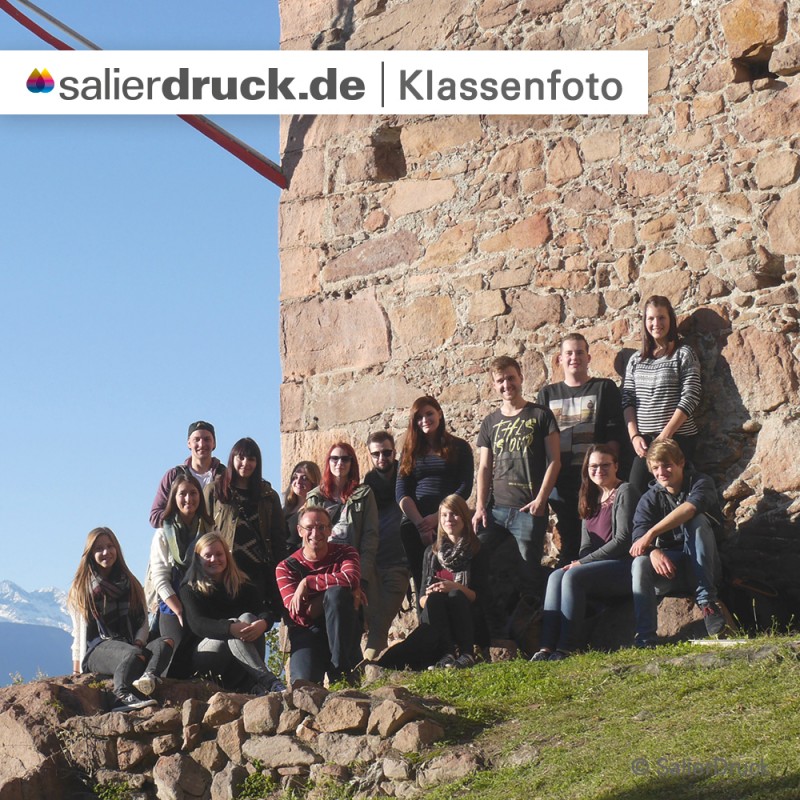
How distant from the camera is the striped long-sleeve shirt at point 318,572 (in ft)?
22.0

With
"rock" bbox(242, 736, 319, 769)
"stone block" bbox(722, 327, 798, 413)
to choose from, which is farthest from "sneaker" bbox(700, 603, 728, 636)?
"rock" bbox(242, 736, 319, 769)

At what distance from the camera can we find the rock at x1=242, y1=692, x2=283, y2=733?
18.8 feet

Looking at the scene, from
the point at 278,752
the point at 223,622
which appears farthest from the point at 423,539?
the point at 278,752

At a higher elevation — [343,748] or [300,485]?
[300,485]

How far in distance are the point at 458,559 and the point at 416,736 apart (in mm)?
1686

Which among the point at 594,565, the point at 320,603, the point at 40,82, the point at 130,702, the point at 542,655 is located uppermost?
the point at 40,82

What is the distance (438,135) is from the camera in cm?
912

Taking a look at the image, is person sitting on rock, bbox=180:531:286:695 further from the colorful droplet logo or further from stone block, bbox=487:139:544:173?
the colorful droplet logo

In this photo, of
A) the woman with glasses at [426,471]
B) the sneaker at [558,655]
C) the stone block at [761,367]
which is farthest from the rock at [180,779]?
the stone block at [761,367]

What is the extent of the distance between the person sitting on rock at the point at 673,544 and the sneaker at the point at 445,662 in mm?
951

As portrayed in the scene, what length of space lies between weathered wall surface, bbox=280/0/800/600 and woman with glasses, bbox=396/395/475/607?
94 cm

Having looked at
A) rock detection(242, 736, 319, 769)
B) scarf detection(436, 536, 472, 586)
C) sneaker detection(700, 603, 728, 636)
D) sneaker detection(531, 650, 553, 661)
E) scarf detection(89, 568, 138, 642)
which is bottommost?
rock detection(242, 736, 319, 769)

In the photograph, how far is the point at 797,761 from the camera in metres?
4.26

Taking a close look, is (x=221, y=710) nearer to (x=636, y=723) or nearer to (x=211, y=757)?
(x=211, y=757)
